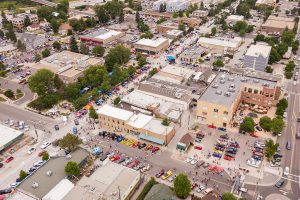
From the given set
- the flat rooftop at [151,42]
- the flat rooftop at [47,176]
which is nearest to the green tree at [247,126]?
the flat rooftop at [47,176]

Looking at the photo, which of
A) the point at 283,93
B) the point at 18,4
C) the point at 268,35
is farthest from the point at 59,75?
the point at 18,4

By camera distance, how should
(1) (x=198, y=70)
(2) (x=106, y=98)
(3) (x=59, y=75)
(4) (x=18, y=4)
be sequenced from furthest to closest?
(4) (x=18, y=4) → (1) (x=198, y=70) → (3) (x=59, y=75) → (2) (x=106, y=98)

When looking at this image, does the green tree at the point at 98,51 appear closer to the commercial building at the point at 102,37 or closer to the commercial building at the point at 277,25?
the commercial building at the point at 102,37

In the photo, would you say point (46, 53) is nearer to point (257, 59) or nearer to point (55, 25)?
point (55, 25)

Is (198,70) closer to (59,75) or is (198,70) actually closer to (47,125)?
(59,75)

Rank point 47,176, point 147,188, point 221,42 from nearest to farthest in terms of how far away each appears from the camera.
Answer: point 147,188 < point 47,176 < point 221,42

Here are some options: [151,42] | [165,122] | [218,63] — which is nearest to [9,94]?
[165,122]
